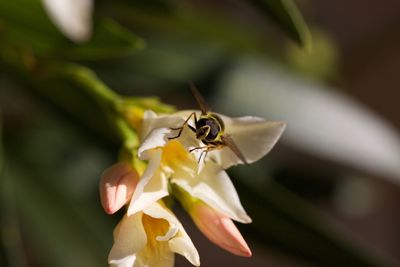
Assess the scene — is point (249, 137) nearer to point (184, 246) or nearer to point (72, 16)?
point (184, 246)

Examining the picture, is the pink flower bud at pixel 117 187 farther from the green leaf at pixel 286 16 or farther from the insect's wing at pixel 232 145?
the green leaf at pixel 286 16

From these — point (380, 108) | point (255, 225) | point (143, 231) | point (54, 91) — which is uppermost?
point (380, 108)

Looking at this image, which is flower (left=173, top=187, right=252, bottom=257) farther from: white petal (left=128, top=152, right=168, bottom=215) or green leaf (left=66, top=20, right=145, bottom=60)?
green leaf (left=66, top=20, right=145, bottom=60)

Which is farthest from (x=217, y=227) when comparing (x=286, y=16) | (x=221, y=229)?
(x=286, y=16)

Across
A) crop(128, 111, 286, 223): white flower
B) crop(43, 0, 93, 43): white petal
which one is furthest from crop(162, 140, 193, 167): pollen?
crop(43, 0, 93, 43): white petal

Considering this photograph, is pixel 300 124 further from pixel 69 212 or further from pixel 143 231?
pixel 143 231

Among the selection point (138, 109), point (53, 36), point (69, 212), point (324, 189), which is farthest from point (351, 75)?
point (138, 109)

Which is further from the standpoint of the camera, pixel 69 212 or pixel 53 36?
pixel 69 212
